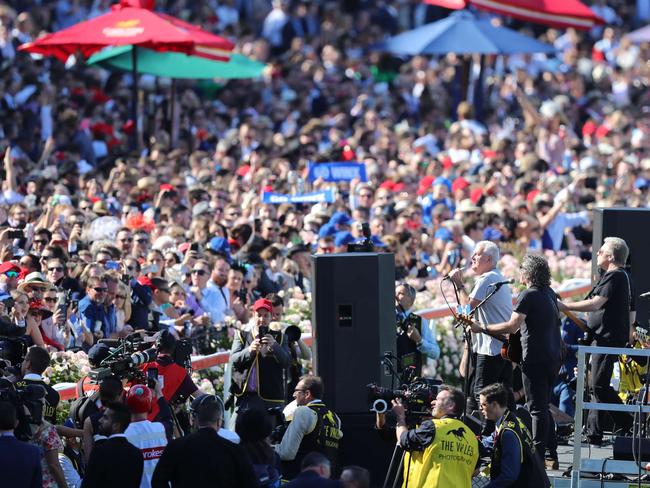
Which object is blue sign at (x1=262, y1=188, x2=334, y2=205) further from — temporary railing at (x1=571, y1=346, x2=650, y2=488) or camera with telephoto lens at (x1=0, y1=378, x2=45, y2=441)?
camera with telephoto lens at (x1=0, y1=378, x2=45, y2=441)

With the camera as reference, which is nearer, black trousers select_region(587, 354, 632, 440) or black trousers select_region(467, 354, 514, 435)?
black trousers select_region(467, 354, 514, 435)

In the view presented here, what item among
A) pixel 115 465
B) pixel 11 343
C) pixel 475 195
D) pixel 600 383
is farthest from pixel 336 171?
pixel 115 465

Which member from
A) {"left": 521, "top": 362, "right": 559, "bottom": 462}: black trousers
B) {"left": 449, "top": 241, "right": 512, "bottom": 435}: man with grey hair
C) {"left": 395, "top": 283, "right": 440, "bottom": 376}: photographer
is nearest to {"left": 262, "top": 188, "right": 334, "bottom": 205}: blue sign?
{"left": 395, "top": 283, "right": 440, "bottom": 376}: photographer

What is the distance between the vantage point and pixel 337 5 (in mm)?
34906

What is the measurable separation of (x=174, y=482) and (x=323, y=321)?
309 cm

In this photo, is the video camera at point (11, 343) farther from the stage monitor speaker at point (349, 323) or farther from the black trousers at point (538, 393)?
the black trousers at point (538, 393)

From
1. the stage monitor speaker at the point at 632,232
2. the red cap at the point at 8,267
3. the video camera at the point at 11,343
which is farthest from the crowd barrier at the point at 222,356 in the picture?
the stage monitor speaker at the point at 632,232

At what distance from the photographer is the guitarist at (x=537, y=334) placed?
43.3ft

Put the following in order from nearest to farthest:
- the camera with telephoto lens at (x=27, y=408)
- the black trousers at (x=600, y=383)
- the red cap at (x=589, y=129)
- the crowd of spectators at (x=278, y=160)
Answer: the camera with telephoto lens at (x=27, y=408) < the black trousers at (x=600, y=383) < the crowd of spectators at (x=278, y=160) < the red cap at (x=589, y=129)

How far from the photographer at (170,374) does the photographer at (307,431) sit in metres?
0.94

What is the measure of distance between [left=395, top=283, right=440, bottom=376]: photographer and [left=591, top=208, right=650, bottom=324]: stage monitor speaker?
1602mm

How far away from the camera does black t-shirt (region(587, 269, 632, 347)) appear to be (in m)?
13.6

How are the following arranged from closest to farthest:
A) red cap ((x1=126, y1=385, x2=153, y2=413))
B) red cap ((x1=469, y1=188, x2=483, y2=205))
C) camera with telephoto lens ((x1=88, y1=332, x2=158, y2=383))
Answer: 1. red cap ((x1=126, y1=385, x2=153, y2=413))
2. camera with telephoto lens ((x1=88, y1=332, x2=158, y2=383))
3. red cap ((x1=469, y1=188, x2=483, y2=205))

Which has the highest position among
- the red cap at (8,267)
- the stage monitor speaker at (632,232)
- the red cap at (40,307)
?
the stage monitor speaker at (632,232)
